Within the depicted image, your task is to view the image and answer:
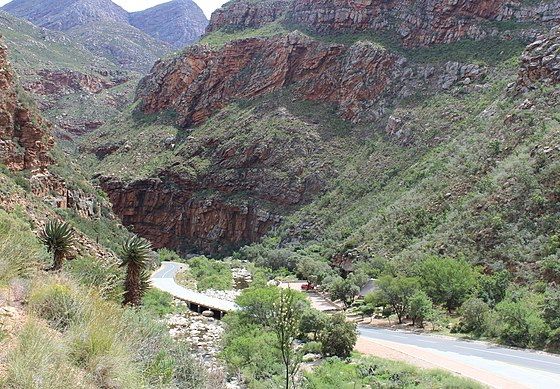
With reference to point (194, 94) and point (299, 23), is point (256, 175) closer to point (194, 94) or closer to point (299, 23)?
point (194, 94)

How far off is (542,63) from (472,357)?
32.3 metres

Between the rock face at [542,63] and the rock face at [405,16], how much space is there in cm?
2444

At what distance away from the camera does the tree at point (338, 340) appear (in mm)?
20625

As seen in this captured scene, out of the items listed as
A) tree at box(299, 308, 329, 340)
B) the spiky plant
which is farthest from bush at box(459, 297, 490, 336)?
the spiky plant

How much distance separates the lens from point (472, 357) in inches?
738

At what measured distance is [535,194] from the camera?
100 ft

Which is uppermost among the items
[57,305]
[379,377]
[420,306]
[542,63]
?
[542,63]

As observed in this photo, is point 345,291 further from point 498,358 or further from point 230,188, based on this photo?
point 230,188

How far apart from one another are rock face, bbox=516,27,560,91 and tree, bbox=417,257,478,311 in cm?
2040

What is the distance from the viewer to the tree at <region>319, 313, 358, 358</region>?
67.7ft

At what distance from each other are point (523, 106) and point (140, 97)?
77.2 m

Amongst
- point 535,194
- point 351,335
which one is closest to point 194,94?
point 535,194

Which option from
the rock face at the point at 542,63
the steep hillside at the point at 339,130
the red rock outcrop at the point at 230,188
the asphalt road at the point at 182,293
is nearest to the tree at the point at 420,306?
the steep hillside at the point at 339,130

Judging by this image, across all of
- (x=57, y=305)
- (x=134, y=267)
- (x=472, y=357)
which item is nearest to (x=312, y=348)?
(x=472, y=357)
